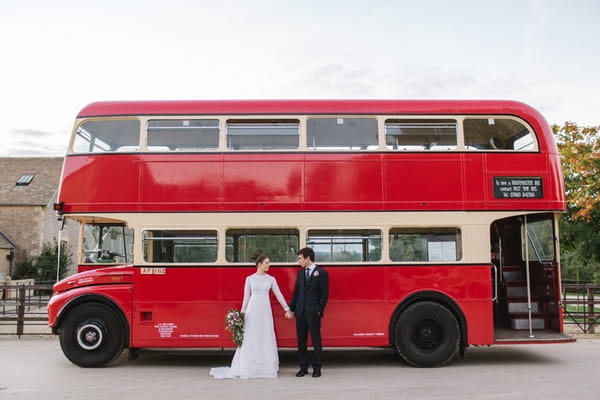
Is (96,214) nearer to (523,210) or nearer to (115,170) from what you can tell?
(115,170)

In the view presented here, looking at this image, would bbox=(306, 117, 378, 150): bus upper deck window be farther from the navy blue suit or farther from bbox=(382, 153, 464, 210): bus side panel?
the navy blue suit

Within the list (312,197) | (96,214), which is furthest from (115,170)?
(312,197)

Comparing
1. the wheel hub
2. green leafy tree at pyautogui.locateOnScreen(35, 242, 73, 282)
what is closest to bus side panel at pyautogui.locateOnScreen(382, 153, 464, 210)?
the wheel hub

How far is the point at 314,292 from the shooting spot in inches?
301

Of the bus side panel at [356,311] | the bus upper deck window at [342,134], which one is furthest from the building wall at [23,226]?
the bus side panel at [356,311]

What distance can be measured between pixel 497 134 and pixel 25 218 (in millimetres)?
28233

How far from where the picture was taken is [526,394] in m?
6.58

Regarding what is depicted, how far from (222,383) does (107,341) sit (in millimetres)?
2277

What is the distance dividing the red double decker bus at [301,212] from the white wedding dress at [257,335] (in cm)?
45

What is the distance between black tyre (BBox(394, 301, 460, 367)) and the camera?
820cm

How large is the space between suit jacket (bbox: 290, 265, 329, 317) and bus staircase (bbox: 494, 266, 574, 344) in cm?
296

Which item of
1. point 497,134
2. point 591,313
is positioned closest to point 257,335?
point 497,134

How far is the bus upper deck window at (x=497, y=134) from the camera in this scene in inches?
337

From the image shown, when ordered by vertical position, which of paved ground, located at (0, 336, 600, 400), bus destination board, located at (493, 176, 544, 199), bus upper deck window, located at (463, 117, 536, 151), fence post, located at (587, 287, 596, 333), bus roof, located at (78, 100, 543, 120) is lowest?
paved ground, located at (0, 336, 600, 400)
